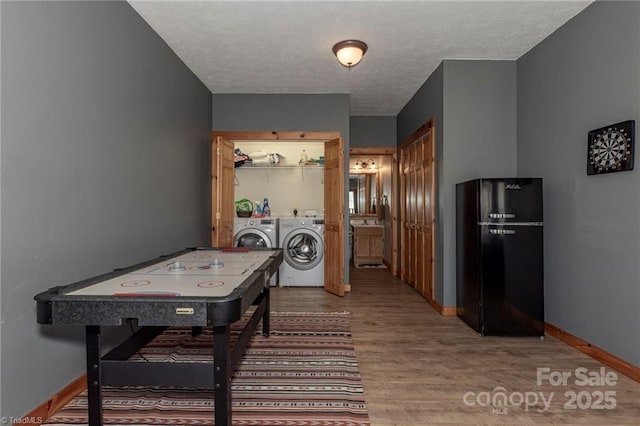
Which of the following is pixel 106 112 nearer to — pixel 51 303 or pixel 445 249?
pixel 51 303

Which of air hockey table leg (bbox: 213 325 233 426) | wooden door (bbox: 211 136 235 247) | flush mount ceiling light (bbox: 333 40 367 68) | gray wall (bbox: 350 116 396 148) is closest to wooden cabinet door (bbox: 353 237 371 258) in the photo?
gray wall (bbox: 350 116 396 148)

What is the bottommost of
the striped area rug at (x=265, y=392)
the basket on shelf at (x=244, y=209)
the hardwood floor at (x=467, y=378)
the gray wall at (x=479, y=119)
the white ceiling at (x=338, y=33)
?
the hardwood floor at (x=467, y=378)

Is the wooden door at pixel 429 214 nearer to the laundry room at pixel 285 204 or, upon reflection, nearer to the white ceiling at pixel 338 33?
the white ceiling at pixel 338 33

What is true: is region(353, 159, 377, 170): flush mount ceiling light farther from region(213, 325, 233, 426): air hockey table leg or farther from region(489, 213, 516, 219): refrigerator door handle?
region(213, 325, 233, 426): air hockey table leg

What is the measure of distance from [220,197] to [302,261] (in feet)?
4.75

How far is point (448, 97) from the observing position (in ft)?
12.3

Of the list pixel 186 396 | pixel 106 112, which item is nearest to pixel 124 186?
pixel 106 112

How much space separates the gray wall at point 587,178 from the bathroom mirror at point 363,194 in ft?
13.9

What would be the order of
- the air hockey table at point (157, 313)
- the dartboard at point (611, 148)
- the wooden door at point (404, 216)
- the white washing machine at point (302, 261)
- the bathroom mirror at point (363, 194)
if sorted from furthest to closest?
the bathroom mirror at point (363, 194), the wooden door at point (404, 216), the white washing machine at point (302, 261), the dartboard at point (611, 148), the air hockey table at point (157, 313)

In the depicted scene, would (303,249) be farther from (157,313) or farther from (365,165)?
(157,313)

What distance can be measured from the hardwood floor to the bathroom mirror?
4.07 metres

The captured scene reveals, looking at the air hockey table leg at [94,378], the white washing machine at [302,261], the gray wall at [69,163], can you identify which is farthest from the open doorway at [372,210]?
the air hockey table leg at [94,378]

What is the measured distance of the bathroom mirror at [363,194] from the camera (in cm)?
768

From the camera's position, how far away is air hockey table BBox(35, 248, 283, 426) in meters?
1.47
